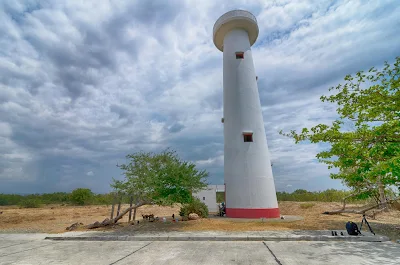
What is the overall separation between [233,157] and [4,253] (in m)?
13.8

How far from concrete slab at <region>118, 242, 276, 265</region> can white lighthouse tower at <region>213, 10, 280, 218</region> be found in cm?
722

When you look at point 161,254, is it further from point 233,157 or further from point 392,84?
point 392,84

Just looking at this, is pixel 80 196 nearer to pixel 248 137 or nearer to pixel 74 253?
pixel 248 137

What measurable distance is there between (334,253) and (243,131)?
1079cm

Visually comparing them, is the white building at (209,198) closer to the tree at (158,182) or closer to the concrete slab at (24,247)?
the tree at (158,182)

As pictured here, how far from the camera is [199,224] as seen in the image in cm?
1466

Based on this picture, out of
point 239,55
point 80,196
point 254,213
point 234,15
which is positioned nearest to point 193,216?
point 254,213

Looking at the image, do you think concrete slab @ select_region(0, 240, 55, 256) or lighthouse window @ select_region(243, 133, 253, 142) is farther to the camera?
lighthouse window @ select_region(243, 133, 253, 142)

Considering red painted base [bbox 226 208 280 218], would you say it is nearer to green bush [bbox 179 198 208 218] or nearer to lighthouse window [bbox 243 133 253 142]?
green bush [bbox 179 198 208 218]

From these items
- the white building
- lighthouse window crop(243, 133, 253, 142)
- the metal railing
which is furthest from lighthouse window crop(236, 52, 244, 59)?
the white building

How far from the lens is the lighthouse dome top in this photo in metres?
19.6

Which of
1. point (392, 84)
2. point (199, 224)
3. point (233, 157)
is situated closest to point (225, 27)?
point (233, 157)

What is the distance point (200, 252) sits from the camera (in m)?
8.40

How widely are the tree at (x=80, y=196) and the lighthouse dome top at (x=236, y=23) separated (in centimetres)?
3957
